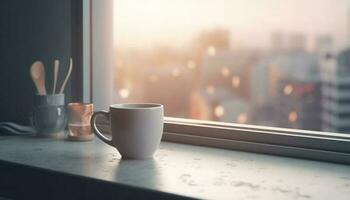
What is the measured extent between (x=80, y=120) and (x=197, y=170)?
0.41m

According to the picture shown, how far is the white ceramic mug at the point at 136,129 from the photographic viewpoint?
3.49 feet

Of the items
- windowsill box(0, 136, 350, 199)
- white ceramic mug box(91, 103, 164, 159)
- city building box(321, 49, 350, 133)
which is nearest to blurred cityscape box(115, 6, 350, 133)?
city building box(321, 49, 350, 133)

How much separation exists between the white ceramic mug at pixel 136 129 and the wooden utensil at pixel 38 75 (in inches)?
14.4

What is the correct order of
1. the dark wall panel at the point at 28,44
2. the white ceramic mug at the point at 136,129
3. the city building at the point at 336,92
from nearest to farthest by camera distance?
1. the white ceramic mug at the point at 136,129
2. the city building at the point at 336,92
3. the dark wall panel at the point at 28,44

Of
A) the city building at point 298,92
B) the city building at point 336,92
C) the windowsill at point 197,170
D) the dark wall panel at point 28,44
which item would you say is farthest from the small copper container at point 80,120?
the city building at point 336,92

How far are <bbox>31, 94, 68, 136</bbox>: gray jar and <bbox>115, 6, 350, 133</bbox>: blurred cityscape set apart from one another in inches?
8.8

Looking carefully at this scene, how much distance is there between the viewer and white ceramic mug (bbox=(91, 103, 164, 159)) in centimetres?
106

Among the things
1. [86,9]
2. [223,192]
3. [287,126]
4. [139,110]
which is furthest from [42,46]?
[223,192]

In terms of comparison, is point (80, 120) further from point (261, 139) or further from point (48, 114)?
point (261, 139)

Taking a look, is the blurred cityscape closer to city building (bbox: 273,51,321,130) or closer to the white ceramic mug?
city building (bbox: 273,51,321,130)

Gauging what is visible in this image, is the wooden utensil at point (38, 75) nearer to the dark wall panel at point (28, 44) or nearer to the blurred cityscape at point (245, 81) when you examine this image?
the dark wall panel at point (28, 44)

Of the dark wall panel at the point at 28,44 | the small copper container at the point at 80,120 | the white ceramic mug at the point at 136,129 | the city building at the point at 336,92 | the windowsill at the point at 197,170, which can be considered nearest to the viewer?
the windowsill at the point at 197,170

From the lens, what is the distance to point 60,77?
1.50 metres

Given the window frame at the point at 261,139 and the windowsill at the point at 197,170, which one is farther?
the window frame at the point at 261,139
